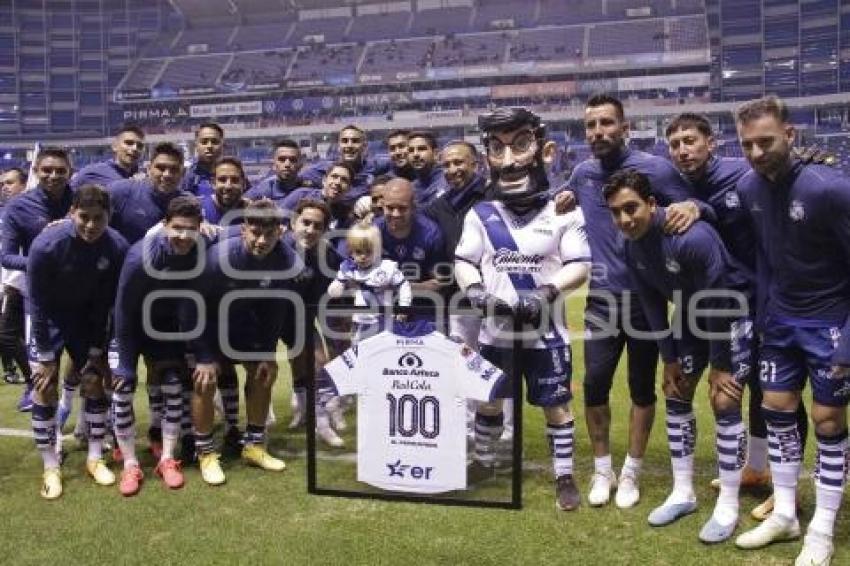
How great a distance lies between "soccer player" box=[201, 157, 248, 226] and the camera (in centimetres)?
524

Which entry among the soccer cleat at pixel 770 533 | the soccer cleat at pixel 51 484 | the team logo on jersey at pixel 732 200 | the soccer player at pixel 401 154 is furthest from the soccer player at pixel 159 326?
the soccer cleat at pixel 770 533

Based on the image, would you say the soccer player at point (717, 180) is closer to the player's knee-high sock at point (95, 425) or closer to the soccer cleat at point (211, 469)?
the soccer cleat at point (211, 469)

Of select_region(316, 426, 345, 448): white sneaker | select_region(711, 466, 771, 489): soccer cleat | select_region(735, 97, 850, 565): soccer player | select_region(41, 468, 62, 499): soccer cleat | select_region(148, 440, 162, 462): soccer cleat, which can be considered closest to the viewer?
select_region(735, 97, 850, 565): soccer player

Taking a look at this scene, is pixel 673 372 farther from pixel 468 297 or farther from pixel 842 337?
pixel 468 297

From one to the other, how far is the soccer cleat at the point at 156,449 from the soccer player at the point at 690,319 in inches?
126

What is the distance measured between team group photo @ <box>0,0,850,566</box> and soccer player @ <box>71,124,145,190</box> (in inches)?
0.8

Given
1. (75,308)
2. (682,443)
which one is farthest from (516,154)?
(75,308)

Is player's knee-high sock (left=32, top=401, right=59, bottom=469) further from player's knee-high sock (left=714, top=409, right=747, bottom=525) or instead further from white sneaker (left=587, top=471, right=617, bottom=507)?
player's knee-high sock (left=714, top=409, right=747, bottom=525)

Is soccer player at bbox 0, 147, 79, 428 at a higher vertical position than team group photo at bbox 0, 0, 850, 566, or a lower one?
higher

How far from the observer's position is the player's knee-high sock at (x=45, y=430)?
4.75 meters

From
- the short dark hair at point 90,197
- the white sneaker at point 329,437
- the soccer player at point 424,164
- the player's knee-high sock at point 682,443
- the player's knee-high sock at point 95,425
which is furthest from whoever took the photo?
the soccer player at point 424,164

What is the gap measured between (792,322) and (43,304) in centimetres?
399

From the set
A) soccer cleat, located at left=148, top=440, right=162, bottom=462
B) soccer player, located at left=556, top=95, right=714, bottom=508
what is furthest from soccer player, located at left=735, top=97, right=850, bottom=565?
soccer cleat, located at left=148, top=440, right=162, bottom=462

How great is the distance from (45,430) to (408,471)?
2410 mm
